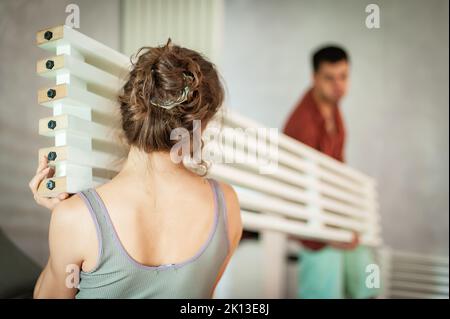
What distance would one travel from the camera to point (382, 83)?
1733 mm

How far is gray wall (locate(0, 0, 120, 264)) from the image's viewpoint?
2.79 ft

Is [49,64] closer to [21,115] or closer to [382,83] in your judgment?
[21,115]

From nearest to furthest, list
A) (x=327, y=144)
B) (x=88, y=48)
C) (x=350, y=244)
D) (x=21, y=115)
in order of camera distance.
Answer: (x=88, y=48) < (x=21, y=115) < (x=350, y=244) < (x=327, y=144)

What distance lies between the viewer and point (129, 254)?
24.0 inches

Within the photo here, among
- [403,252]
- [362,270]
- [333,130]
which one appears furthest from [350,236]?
[333,130]

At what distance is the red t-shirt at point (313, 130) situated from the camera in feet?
5.55

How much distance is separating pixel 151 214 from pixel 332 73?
4.29ft

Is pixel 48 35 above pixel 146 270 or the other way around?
above

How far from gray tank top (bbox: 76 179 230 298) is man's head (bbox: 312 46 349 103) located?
1139 millimetres

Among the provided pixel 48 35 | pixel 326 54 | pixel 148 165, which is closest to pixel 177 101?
pixel 148 165

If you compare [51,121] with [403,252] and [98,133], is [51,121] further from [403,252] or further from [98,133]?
[403,252]

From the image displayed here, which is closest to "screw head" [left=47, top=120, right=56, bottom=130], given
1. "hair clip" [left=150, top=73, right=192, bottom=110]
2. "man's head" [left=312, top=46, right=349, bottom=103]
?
"hair clip" [left=150, top=73, right=192, bottom=110]

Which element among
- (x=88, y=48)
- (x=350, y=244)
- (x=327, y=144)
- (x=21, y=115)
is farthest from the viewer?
(x=327, y=144)
